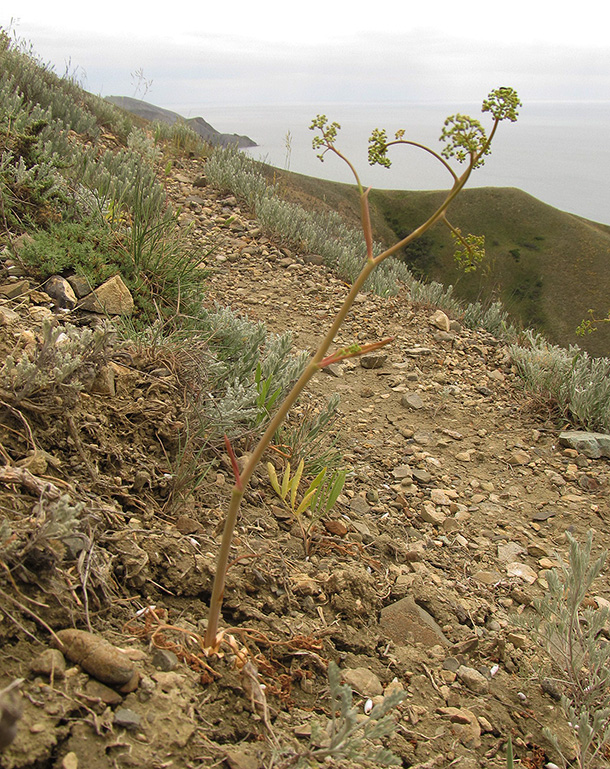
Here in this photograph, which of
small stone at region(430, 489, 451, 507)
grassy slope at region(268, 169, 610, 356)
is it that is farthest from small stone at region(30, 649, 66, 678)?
grassy slope at region(268, 169, 610, 356)

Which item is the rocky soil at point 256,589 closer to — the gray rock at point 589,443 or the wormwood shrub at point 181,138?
the gray rock at point 589,443

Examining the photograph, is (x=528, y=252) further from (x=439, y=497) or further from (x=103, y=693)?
(x=103, y=693)

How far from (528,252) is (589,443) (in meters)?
48.1

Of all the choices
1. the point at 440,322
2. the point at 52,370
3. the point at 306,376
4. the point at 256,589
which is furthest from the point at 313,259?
the point at 306,376

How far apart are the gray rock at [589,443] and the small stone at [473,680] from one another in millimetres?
2615

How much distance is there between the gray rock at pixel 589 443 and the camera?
4.11m

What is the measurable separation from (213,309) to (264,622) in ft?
10.4

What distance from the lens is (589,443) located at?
13.5ft

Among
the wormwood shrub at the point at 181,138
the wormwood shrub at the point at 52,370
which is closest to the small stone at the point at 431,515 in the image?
the wormwood shrub at the point at 52,370

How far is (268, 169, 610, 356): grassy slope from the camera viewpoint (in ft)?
137

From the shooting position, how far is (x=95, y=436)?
210 cm

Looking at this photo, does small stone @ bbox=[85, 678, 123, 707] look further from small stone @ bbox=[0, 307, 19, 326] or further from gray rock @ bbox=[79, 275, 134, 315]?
gray rock @ bbox=[79, 275, 134, 315]

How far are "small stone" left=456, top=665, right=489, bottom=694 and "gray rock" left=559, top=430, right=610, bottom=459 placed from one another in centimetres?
261

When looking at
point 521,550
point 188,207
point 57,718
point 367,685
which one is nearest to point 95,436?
point 57,718
